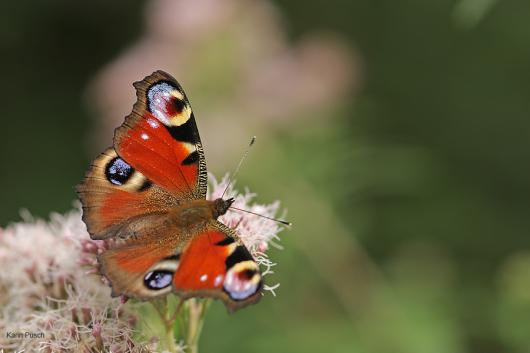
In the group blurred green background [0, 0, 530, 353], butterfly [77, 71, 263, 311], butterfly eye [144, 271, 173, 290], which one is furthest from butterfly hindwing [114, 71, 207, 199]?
blurred green background [0, 0, 530, 353]

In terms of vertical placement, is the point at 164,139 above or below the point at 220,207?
above

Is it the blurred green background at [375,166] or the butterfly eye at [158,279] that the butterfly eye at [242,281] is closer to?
the butterfly eye at [158,279]

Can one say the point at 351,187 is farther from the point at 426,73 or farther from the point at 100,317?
the point at 426,73

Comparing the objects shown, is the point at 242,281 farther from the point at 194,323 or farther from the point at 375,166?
the point at 375,166

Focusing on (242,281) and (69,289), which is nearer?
(242,281)

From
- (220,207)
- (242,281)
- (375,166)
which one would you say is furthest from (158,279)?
(375,166)

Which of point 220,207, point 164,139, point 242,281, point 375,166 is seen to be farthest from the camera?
point 375,166
